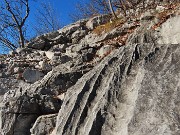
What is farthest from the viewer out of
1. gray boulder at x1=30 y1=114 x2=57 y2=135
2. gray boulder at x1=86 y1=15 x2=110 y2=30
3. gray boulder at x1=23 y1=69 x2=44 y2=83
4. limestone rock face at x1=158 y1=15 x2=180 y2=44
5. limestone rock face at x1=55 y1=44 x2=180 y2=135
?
gray boulder at x1=86 y1=15 x2=110 y2=30

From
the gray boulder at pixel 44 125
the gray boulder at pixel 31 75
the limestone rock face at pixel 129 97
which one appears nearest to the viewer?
the limestone rock face at pixel 129 97

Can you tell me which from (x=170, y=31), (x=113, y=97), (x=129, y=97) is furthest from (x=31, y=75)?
(x=129, y=97)

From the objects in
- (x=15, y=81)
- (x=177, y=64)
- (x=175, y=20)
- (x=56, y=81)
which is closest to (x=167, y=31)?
(x=175, y=20)

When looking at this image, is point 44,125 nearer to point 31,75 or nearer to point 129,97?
point 129,97

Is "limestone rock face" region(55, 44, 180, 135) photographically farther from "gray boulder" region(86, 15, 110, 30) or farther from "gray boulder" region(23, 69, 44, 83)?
"gray boulder" region(86, 15, 110, 30)

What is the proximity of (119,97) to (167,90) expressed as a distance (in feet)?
2.67

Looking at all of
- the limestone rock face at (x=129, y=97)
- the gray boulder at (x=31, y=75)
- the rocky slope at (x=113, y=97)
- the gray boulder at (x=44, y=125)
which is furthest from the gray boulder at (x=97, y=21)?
the limestone rock face at (x=129, y=97)

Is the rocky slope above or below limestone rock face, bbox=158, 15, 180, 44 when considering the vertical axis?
below

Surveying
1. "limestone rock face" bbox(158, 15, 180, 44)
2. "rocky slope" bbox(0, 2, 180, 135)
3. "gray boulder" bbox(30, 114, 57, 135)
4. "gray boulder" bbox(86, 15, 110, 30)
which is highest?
"gray boulder" bbox(86, 15, 110, 30)

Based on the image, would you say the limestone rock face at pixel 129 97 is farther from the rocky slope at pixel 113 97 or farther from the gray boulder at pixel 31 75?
the gray boulder at pixel 31 75

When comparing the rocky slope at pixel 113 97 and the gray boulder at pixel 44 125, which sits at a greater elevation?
the rocky slope at pixel 113 97

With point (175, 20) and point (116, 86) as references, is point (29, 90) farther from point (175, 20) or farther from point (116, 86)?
point (175, 20)

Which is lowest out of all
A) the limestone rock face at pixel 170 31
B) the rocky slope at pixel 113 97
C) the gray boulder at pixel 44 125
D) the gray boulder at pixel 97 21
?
the gray boulder at pixel 44 125

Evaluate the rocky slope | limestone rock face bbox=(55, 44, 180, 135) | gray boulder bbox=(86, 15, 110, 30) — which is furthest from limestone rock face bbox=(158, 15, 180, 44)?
gray boulder bbox=(86, 15, 110, 30)
